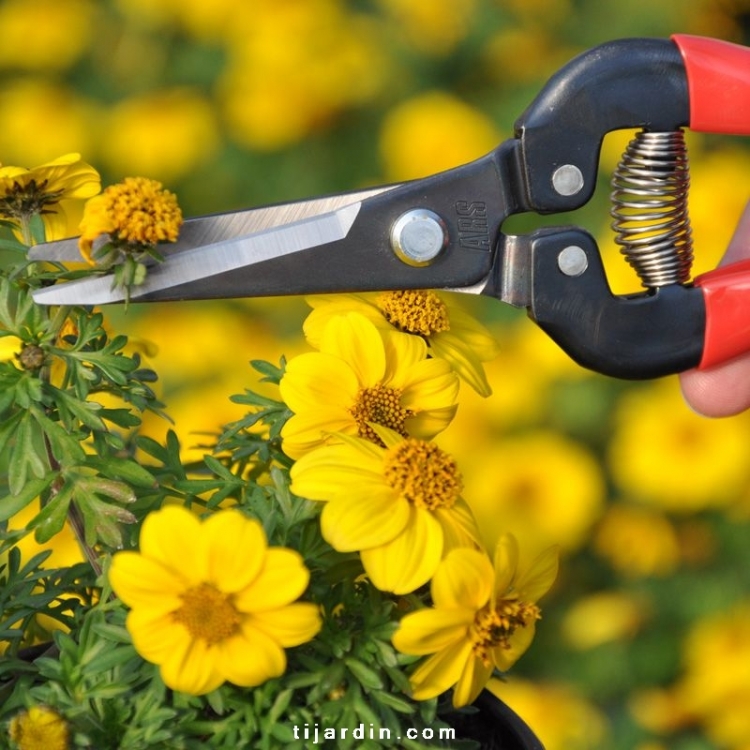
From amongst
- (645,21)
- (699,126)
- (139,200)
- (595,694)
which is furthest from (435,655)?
(645,21)

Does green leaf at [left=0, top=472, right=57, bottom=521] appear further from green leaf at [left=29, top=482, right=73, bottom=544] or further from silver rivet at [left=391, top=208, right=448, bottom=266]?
silver rivet at [left=391, top=208, right=448, bottom=266]

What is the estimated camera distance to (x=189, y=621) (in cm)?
60

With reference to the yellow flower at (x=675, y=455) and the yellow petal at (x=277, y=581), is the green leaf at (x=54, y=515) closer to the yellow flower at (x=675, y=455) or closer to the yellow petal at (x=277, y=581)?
the yellow petal at (x=277, y=581)

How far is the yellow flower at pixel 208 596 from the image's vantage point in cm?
60

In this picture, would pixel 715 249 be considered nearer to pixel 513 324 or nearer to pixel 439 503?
pixel 513 324

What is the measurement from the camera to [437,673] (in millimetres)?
644

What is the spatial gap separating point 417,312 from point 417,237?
62 mm

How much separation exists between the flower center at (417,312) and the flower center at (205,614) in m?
0.25

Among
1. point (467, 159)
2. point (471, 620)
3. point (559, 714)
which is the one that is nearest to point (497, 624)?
point (471, 620)

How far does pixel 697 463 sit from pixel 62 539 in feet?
2.59

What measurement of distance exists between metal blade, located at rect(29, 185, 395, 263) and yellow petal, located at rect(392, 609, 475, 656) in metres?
A: 0.29

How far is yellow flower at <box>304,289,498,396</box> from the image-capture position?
0.78 metres

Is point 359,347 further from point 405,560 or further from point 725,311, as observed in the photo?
point 725,311

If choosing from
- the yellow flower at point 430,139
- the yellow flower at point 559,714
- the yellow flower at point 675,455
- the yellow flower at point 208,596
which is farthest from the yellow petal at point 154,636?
the yellow flower at point 430,139
